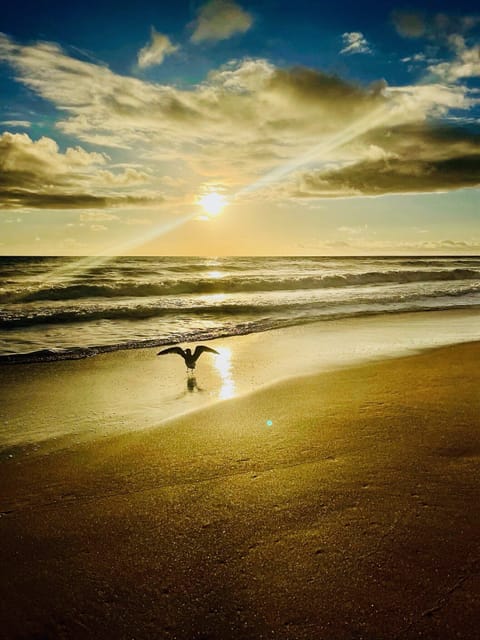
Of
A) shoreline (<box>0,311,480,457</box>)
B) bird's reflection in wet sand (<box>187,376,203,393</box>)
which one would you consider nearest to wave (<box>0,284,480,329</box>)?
shoreline (<box>0,311,480,457</box>)

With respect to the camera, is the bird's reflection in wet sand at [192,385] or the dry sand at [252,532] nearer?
the dry sand at [252,532]

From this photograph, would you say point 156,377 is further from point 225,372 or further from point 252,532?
point 252,532

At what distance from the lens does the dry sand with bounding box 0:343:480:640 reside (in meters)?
2.10

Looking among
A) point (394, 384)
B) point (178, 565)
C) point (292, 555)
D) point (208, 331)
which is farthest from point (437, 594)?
point (208, 331)

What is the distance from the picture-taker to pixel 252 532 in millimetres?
2684

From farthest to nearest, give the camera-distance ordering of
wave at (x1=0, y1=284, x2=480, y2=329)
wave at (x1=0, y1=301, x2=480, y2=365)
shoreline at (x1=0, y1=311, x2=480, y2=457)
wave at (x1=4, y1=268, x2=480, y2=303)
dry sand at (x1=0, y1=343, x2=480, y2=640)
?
wave at (x1=4, y1=268, x2=480, y2=303), wave at (x1=0, y1=284, x2=480, y2=329), wave at (x1=0, y1=301, x2=480, y2=365), shoreline at (x1=0, y1=311, x2=480, y2=457), dry sand at (x1=0, y1=343, x2=480, y2=640)

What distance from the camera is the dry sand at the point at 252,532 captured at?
2102mm

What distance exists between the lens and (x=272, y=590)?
2234 mm

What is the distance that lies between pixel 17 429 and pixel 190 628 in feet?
12.2

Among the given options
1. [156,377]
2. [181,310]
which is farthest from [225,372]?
[181,310]

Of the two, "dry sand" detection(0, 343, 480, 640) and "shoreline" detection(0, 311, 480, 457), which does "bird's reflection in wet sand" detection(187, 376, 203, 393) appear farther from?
"dry sand" detection(0, 343, 480, 640)

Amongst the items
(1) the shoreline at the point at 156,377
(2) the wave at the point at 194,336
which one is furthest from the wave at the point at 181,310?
(1) the shoreline at the point at 156,377

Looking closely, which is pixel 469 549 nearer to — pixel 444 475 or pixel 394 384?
pixel 444 475

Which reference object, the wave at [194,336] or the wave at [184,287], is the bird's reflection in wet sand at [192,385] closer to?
the wave at [194,336]
